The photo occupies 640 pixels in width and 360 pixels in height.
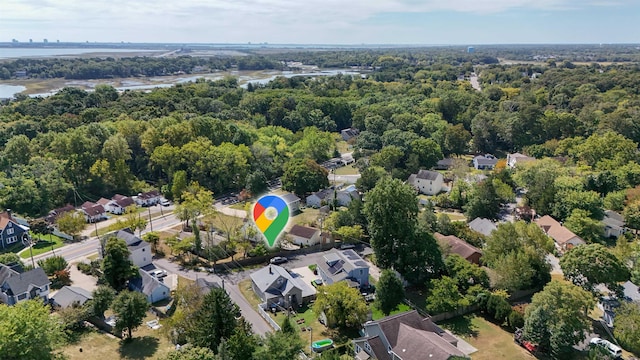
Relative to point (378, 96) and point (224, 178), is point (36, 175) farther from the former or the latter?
point (378, 96)

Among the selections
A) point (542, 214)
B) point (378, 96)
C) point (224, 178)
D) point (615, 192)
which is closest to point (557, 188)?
point (542, 214)

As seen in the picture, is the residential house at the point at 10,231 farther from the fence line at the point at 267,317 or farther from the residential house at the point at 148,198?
the fence line at the point at 267,317

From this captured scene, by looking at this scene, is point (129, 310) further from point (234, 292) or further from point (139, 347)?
point (234, 292)

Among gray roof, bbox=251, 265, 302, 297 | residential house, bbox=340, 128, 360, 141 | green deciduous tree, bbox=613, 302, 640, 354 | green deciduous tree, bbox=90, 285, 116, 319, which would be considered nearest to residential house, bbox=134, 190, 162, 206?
gray roof, bbox=251, 265, 302, 297

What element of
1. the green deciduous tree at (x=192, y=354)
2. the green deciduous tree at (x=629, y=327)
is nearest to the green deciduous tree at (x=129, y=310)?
the green deciduous tree at (x=192, y=354)

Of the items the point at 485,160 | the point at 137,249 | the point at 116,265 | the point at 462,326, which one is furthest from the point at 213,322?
the point at 485,160
